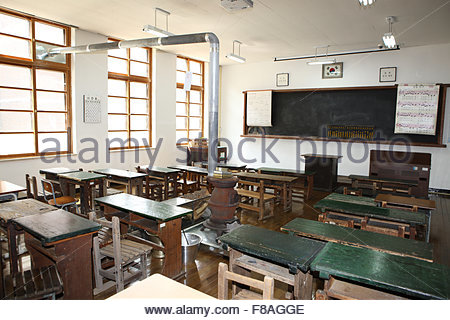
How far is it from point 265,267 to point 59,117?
18.3 feet

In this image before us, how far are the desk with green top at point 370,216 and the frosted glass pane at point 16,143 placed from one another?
5.25 m

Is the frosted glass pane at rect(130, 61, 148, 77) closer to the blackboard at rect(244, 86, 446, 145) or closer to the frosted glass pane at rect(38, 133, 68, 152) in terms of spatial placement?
the frosted glass pane at rect(38, 133, 68, 152)

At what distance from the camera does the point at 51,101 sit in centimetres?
609

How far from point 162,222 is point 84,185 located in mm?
2315

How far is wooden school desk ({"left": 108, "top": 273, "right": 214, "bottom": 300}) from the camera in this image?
145cm

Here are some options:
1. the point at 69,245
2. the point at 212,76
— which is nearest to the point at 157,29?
the point at 212,76

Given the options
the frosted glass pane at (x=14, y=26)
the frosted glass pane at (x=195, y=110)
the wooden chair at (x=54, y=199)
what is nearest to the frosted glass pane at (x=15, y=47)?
the frosted glass pane at (x=14, y=26)

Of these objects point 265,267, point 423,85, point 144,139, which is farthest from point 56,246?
point 423,85

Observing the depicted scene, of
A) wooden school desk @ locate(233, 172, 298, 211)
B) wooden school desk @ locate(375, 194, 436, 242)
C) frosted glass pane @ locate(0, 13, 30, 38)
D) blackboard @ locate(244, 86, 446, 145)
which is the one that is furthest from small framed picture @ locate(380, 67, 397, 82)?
frosted glass pane @ locate(0, 13, 30, 38)

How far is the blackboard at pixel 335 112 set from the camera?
7359 mm

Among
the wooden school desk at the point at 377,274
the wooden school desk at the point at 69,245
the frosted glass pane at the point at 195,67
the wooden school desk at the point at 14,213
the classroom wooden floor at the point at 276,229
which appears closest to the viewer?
the wooden school desk at the point at 377,274

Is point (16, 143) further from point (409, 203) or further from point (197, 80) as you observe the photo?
point (409, 203)

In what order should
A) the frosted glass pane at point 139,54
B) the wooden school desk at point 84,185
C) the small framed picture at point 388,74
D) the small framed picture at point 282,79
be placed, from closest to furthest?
1. the wooden school desk at point 84,185
2. the small framed picture at point 388,74
3. the frosted glass pane at point 139,54
4. the small framed picture at point 282,79

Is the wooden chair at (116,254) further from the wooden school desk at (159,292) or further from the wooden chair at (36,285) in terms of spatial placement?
the wooden school desk at (159,292)
